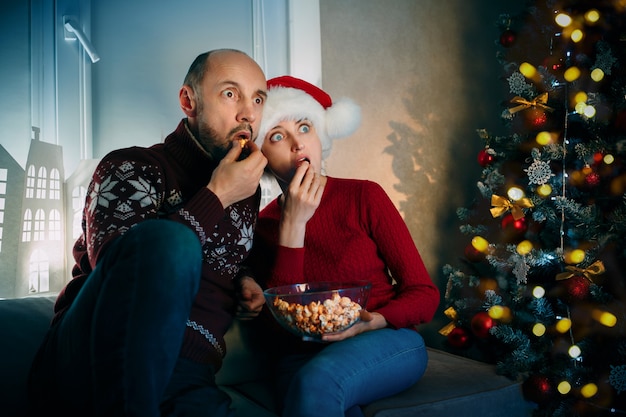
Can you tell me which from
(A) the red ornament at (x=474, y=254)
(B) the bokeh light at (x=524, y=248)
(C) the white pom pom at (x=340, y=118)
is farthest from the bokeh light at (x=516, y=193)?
(C) the white pom pom at (x=340, y=118)

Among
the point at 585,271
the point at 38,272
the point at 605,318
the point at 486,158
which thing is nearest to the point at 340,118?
the point at 486,158

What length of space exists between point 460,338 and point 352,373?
108 cm

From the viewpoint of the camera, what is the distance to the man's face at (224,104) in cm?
151

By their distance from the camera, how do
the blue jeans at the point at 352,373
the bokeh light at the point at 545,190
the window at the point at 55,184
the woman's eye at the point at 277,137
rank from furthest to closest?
the window at the point at 55,184, the bokeh light at the point at 545,190, the woman's eye at the point at 277,137, the blue jeans at the point at 352,373

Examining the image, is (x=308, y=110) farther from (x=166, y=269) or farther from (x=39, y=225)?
(x=39, y=225)

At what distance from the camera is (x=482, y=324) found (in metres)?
1.96

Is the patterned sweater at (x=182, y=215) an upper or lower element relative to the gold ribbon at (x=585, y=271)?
upper

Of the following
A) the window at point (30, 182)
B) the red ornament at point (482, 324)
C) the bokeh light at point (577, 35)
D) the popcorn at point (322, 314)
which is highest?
the bokeh light at point (577, 35)

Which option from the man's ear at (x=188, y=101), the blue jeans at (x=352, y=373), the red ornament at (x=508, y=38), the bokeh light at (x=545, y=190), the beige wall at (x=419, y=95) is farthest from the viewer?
the beige wall at (x=419, y=95)

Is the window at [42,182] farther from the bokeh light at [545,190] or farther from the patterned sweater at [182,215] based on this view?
the bokeh light at [545,190]

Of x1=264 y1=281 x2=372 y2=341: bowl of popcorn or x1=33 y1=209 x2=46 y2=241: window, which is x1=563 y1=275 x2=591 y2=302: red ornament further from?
x1=33 y1=209 x2=46 y2=241: window

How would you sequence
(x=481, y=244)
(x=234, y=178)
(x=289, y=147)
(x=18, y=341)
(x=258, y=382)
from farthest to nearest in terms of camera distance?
(x=481, y=244) < (x=258, y=382) < (x=289, y=147) < (x=18, y=341) < (x=234, y=178)

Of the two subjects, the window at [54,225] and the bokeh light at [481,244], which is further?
the window at [54,225]

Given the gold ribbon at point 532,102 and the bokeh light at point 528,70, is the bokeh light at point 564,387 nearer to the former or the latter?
the gold ribbon at point 532,102
